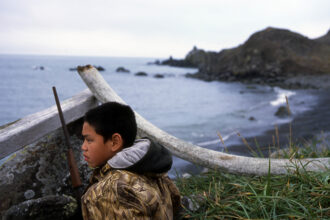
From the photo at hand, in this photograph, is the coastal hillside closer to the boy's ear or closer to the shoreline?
the shoreline

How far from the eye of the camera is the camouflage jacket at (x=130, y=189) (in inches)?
62.9

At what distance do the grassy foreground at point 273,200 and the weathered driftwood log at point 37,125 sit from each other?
1.47m

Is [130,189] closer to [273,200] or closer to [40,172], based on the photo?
[273,200]

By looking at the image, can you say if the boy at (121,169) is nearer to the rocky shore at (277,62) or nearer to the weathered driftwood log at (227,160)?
the weathered driftwood log at (227,160)

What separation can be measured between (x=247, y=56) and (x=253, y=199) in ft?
121

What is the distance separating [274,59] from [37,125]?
3636 centimetres

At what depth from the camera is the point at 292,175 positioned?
2.89 meters

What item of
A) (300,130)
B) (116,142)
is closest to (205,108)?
(300,130)

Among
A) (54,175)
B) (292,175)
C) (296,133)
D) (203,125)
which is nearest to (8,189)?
(54,175)

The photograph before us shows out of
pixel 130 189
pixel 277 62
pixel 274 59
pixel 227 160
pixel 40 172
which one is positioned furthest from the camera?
pixel 274 59

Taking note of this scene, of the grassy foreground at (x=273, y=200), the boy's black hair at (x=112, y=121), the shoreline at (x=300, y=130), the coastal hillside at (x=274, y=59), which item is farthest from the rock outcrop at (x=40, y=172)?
the coastal hillside at (x=274, y=59)

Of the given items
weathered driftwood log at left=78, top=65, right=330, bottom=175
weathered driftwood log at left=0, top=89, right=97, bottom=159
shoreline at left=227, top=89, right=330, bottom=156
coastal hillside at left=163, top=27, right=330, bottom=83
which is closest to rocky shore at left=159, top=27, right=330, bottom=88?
coastal hillside at left=163, top=27, right=330, bottom=83

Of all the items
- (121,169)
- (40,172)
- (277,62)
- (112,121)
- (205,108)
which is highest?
(112,121)

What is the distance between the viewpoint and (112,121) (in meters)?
1.81
